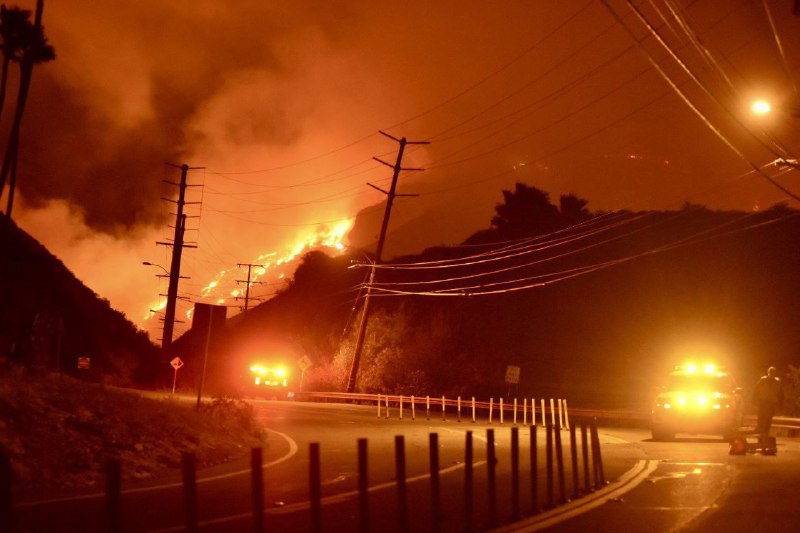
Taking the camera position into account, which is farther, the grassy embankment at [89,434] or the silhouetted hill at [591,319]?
the silhouetted hill at [591,319]

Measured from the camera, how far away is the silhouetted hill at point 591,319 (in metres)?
57.7

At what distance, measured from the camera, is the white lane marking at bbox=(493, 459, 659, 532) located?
429 inches

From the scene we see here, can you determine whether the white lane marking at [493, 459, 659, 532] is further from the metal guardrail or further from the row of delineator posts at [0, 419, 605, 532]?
the metal guardrail

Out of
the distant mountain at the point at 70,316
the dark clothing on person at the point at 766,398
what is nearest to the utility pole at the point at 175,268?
the distant mountain at the point at 70,316

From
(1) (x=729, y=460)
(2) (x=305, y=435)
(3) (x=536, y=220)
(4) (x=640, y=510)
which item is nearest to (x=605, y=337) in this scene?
(3) (x=536, y=220)

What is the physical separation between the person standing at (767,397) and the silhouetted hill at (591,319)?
101ft

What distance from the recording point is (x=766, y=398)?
20.3m

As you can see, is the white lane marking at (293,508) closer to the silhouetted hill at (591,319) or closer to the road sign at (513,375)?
the road sign at (513,375)

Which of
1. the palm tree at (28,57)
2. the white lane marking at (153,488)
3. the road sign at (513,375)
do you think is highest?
the palm tree at (28,57)

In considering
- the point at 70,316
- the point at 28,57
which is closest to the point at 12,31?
the point at 28,57

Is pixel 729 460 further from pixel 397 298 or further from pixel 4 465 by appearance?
pixel 397 298

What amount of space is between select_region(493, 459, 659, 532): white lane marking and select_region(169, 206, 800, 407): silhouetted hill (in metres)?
35.5

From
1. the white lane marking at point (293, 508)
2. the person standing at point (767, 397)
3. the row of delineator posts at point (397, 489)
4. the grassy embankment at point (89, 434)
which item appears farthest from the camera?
the person standing at point (767, 397)

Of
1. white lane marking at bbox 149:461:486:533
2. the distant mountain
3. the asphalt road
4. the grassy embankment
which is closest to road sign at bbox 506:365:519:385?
the asphalt road
